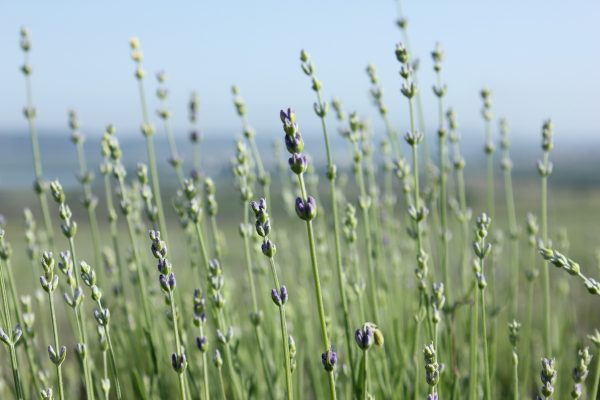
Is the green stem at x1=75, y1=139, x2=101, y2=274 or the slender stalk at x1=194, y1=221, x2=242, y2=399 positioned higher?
the green stem at x1=75, y1=139, x2=101, y2=274

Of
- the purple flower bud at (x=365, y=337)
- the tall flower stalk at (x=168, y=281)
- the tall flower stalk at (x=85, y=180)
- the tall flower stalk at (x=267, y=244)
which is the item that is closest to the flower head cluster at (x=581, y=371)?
the purple flower bud at (x=365, y=337)

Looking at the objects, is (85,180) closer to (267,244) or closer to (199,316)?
(199,316)

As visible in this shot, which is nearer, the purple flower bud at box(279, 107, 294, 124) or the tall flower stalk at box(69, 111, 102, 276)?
the purple flower bud at box(279, 107, 294, 124)

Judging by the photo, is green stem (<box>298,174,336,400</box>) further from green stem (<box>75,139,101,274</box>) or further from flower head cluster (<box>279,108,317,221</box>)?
green stem (<box>75,139,101,274</box>)

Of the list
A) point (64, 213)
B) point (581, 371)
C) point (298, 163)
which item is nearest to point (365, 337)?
point (298, 163)

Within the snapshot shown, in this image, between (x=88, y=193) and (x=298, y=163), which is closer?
(x=298, y=163)

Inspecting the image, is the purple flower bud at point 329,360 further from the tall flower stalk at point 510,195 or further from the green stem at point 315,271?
the tall flower stalk at point 510,195

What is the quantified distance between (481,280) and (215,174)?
4.58ft

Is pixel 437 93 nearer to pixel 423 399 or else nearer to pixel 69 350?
pixel 423 399

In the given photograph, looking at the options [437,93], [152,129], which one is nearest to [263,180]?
[152,129]

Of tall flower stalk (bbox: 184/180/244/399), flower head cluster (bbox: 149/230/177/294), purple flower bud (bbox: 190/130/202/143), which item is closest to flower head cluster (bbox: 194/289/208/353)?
tall flower stalk (bbox: 184/180/244/399)

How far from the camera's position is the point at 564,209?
11.3m

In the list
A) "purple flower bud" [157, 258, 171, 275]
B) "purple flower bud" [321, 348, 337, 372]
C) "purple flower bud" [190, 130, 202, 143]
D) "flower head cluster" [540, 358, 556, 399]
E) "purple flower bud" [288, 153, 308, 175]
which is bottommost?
"flower head cluster" [540, 358, 556, 399]

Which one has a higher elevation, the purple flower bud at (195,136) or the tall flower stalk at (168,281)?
the purple flower bud at (195,136)
